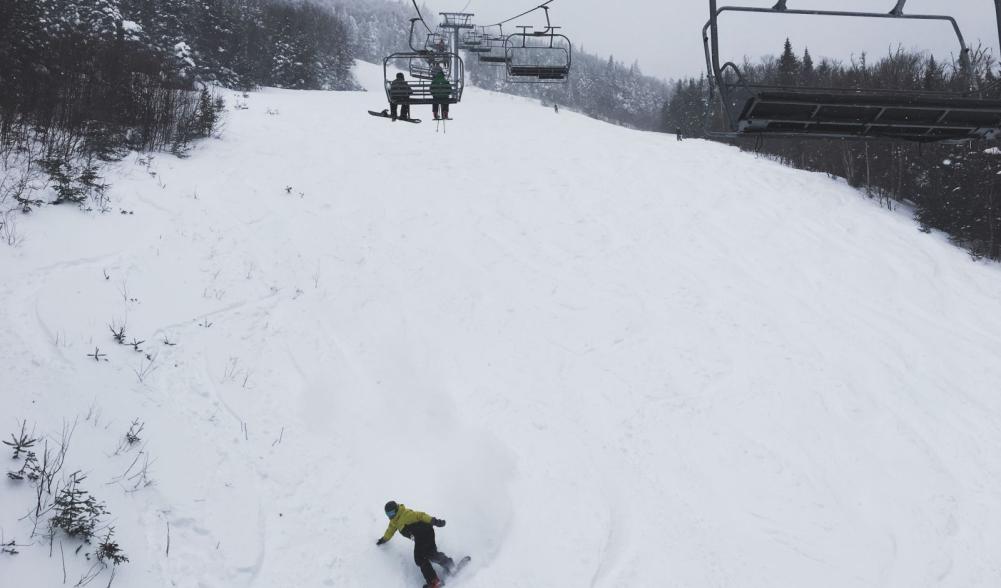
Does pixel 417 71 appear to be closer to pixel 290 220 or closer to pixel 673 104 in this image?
pixel 290 220

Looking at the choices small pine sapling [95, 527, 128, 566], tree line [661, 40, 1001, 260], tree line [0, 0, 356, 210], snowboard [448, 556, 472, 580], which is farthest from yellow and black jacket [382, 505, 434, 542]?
tree line [661, 40, 1001, 260]

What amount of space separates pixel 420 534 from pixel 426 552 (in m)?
0.27

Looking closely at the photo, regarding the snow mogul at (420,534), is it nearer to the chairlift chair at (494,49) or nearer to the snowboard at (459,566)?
the snowboard at (459,566)

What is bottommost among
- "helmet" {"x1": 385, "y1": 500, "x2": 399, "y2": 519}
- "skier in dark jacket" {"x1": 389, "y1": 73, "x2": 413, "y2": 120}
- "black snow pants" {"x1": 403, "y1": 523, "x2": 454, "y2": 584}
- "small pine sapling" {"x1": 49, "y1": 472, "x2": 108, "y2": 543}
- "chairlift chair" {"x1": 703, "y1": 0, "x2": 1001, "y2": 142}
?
"black snow pants" {"x1": 403, "y1": 523, "x2": 454, "y2": 584}

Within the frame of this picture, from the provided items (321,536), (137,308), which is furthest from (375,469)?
(137,308)

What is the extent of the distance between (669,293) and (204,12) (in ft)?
164

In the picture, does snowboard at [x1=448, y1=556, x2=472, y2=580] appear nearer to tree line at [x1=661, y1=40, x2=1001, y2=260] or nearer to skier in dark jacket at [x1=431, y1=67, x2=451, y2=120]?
skier in dark jacket at [x1=431, y1=67, x2=451, y2=120]

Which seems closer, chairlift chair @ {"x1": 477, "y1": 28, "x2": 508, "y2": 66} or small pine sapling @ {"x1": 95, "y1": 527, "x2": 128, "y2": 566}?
small pine sapling @ {"x1": 95, "y1": 527, "x2": 128, "y2": 566}

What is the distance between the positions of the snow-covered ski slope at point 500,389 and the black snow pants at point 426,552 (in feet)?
1.52

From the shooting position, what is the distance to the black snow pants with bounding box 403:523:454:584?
7.07 meters

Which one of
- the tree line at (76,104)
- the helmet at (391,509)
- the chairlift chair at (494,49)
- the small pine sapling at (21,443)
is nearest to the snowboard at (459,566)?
the helmet at (391,509)

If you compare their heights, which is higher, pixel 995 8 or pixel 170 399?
pixel 995 8

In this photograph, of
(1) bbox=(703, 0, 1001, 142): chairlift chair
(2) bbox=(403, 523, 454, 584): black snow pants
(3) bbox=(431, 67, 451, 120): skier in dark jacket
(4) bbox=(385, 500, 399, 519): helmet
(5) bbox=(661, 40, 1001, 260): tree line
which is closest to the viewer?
(1) bbox=(703, 0, 1001, 142): chairlift chair

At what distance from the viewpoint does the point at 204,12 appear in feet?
146
